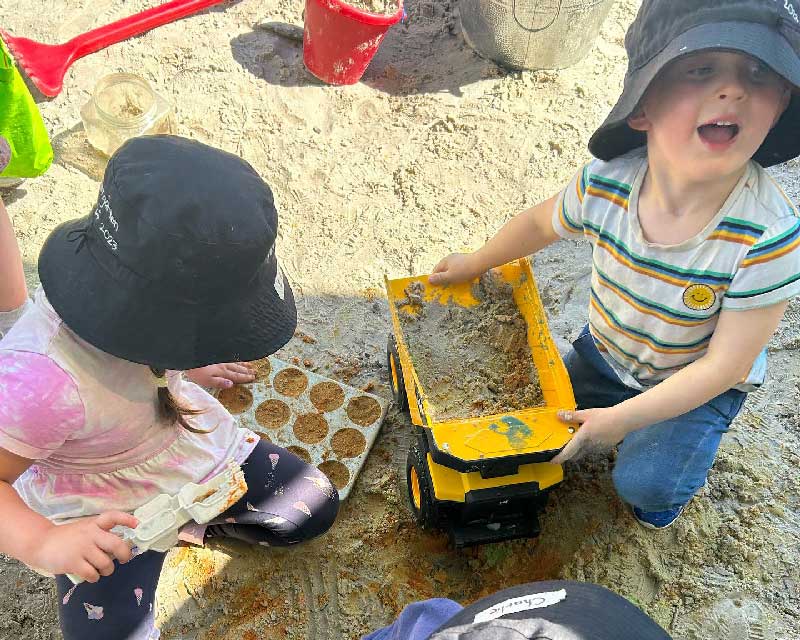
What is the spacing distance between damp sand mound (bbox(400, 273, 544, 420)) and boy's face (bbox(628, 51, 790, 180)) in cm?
53

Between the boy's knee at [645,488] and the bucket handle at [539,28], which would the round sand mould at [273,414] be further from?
the bucket handle at [539,28]

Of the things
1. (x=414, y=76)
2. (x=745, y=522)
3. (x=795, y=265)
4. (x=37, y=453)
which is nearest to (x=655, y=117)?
(x=795, y=265)

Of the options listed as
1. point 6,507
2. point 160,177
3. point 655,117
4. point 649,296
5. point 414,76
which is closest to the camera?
point 160,177

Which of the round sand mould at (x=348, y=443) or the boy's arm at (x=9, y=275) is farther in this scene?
the round sand mould at (x=348, y=443)

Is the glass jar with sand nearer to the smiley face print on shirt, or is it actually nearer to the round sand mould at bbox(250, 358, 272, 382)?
the round sand mould at bbox(250, 358, 272, 382)

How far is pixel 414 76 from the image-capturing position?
109 inches

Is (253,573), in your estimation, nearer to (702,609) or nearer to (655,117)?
(702,609)

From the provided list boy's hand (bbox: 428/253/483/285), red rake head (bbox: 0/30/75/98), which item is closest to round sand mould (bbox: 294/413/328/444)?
boy's hand (bbox: 428/253/483/285)

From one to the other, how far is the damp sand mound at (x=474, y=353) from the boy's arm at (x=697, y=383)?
0.17m

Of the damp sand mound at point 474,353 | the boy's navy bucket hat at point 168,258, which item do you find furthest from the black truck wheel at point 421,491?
the boy's navy bucket hat at point 168,258

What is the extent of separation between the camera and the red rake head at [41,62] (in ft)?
8.45

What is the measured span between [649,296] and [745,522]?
62 centimetres

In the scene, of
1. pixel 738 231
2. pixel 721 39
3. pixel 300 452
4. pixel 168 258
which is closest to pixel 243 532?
pixel 300 452

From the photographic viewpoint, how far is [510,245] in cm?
169
